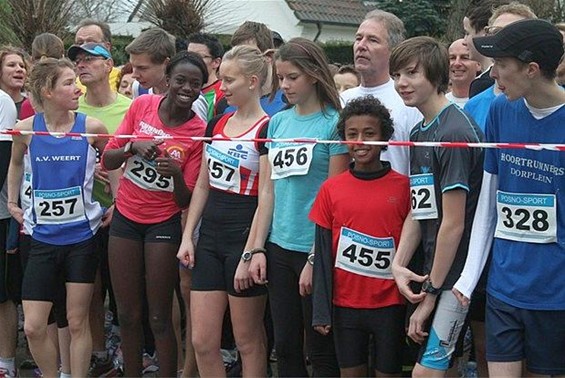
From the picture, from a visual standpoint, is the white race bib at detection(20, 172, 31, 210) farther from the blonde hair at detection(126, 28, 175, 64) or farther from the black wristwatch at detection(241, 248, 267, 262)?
the black wristwatch at detection(241, 248, 267, 262)

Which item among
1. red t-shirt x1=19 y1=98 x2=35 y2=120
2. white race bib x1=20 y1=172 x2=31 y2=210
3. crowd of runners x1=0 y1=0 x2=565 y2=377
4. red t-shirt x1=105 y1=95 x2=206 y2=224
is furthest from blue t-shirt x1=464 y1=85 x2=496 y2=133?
red t-shirt x1=19 y1=98 x2=35 y2=120

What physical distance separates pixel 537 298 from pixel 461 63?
2.86 metres

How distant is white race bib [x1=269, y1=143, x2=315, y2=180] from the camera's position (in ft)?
16.9

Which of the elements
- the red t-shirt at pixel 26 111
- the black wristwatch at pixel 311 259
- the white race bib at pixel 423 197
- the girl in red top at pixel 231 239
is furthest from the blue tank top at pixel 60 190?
the white race bib at pixel 423 197

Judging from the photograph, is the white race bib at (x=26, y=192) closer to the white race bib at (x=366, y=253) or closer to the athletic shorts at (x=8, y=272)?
the athletic shorts at (x=8, y=272)

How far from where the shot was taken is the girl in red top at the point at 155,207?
5820 mm

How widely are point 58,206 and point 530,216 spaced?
3192 mm

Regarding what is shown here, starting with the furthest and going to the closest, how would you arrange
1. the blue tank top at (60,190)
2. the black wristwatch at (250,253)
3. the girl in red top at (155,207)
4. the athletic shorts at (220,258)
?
the blue tank top at (60,190), the girl in red top at (155,207), the athletic shorts at (220,258), the black wristwatch at (250,253)

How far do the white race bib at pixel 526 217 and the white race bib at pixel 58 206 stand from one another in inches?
116

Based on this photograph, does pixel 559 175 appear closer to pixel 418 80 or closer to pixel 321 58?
pixel 418 80

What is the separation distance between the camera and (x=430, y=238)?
4621 millimetres

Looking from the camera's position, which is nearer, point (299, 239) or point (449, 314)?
point (449, 314)

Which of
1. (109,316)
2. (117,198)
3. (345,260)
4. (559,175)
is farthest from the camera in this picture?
(109,316)

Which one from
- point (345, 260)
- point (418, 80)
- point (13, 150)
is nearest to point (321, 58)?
point (418, 80)
